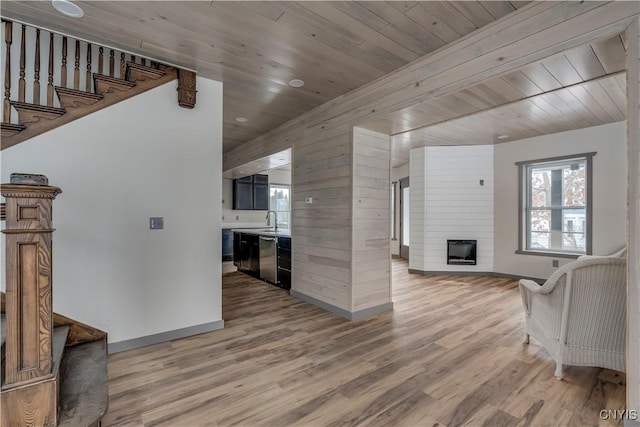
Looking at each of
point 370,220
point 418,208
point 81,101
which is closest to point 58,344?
point 81,101

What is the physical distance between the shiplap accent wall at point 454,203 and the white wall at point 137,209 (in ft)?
14.1

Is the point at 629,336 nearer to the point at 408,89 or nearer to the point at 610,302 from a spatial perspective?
the point at 610,302

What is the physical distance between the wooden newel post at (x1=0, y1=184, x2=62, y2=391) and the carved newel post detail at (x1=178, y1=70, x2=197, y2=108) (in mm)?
1732

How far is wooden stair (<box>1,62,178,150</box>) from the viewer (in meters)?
2.29

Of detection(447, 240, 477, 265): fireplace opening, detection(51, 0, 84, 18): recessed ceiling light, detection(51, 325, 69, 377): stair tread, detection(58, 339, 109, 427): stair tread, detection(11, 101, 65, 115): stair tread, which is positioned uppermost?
detection(51, 0, 84, 18): recessed ceiling light

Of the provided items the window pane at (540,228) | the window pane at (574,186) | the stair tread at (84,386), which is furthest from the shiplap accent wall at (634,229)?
the window pane at (540,228)

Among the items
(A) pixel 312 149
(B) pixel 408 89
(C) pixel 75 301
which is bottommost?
(C) pixel 75 301

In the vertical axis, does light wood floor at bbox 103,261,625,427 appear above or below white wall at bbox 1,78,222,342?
below

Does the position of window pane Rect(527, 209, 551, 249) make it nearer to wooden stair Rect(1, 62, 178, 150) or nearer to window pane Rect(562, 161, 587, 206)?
window pane Rect(562, 161, 587, 206)

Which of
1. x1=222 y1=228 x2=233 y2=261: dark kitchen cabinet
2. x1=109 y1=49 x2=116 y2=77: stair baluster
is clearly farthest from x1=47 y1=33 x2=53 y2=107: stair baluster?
x1=222 y1=228 x2=233 y2=261: dark kitchen cabinet

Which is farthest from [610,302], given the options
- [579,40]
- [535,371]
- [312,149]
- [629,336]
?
[312,149]

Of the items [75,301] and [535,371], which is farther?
[75,301]

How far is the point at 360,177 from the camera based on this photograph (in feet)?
11.7

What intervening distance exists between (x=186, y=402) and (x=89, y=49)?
2.98 m
